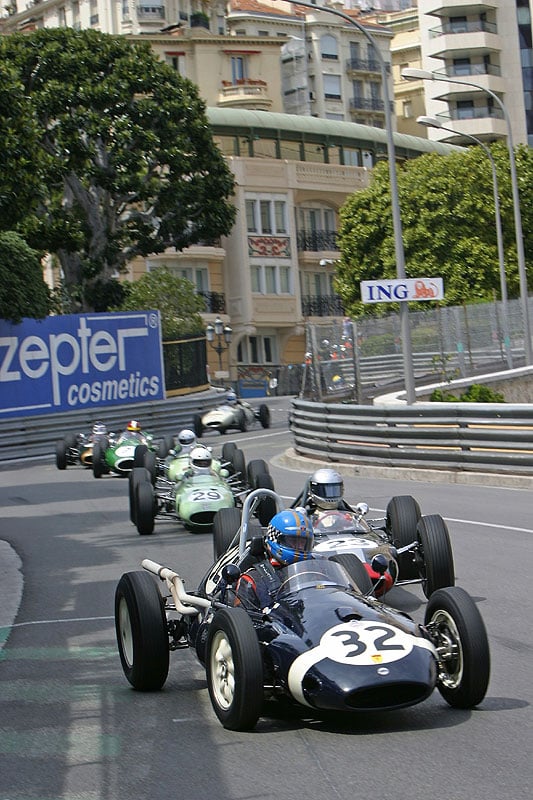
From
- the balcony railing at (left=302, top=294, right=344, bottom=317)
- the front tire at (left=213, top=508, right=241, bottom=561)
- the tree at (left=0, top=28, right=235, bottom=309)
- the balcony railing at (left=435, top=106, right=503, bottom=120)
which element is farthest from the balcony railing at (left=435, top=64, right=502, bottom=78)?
the front tire at (left=213, top=508, right=241, bottom=561)

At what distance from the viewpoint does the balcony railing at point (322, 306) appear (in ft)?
237

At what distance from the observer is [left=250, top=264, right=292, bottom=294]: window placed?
69125mm

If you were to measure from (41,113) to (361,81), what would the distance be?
50.9m

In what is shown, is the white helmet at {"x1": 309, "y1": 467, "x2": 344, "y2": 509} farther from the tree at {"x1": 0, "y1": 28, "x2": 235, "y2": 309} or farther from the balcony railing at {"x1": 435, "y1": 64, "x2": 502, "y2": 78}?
the balcony railing at {"x1": 435, "y1": 64, "x2": 502, "y2": 78}

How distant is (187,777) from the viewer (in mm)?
6230

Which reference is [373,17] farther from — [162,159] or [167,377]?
[167,377]

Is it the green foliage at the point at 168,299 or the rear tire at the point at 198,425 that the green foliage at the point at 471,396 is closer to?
the rear tire at the point at 198,425

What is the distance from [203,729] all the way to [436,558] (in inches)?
136

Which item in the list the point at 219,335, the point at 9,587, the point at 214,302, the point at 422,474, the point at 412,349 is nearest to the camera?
the point at 9,587

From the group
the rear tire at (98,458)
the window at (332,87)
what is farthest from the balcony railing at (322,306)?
the rear tire at (98,458)

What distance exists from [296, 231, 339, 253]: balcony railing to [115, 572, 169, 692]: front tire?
63759 mm

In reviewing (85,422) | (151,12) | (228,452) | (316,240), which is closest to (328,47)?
(151,12)

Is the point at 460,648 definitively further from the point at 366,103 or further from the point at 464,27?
the point at 366,103

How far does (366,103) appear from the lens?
92.2 m
